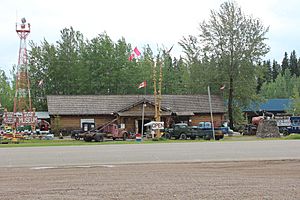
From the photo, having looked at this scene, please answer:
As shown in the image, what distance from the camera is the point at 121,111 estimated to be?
63219mm

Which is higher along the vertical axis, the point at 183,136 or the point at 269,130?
the point at 269,130

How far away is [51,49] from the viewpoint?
87688mm

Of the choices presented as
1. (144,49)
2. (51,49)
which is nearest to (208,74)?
(51,49)

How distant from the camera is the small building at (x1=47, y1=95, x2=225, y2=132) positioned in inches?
2486

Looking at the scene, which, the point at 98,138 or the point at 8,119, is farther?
the point at 8,119

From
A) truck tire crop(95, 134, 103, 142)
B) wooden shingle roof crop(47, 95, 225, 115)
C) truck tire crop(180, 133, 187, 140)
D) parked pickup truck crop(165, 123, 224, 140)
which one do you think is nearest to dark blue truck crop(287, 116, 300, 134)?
parked pickup truck crop(165, 123, 224, 140)

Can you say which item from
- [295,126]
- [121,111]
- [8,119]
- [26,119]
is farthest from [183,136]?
[8,119]

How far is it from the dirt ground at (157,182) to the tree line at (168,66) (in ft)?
120

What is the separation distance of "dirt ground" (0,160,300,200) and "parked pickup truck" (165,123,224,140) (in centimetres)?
2882

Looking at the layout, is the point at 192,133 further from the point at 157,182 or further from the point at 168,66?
the point at 168,66

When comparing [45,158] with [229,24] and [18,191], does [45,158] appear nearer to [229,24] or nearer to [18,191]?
[18,191]

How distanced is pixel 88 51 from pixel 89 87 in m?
6.67

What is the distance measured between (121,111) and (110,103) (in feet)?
11.0

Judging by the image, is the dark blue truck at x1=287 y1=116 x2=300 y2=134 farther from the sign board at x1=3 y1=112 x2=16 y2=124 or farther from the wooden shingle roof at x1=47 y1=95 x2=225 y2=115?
the sign board at x1=3 y1=112 x2=16 y2=124
